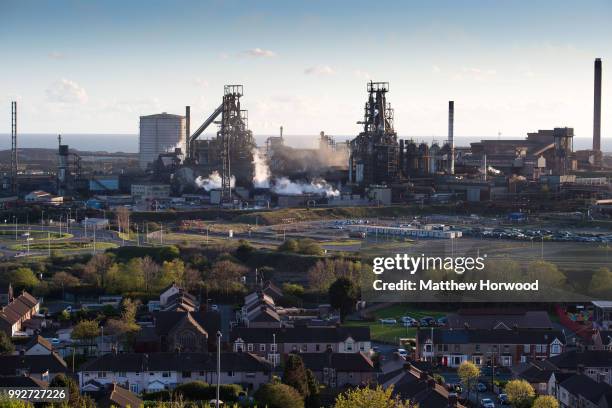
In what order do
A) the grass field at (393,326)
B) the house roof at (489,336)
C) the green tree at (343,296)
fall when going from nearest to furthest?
the house roof at (489,336) < the grass field at (393,326) < the green tree at (343,296)

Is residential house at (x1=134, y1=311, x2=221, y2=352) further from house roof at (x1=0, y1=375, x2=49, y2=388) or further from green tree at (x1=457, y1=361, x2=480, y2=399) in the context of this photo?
green tree at (x1=457, y1=361, x2=480, y2=399)

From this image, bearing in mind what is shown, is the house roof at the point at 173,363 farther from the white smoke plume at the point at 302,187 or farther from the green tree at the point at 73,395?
the white smoke plume at the point at 302,187

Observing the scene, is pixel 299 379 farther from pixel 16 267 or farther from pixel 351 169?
pixel 351 169

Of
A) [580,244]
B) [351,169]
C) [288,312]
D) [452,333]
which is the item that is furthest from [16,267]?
[351,169]

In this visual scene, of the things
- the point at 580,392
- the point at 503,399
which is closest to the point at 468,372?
the point at 503,399

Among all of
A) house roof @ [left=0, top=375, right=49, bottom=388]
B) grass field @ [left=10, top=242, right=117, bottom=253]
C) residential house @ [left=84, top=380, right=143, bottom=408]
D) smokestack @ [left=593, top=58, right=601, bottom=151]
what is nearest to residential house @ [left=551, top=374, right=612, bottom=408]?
residential house @ [left=84, top=380, right=143, bottom=408]

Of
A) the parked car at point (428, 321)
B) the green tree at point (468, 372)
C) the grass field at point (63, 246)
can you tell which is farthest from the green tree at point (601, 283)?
the grass field at point (63, 246)
